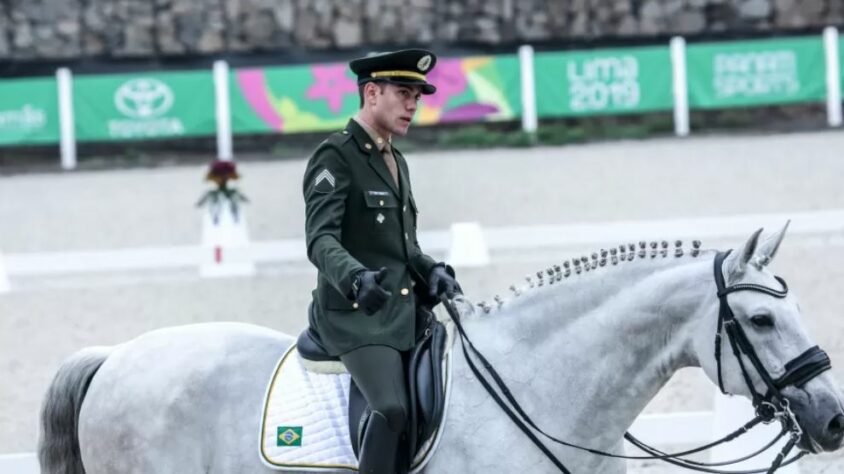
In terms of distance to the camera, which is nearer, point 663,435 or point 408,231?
point 408,231

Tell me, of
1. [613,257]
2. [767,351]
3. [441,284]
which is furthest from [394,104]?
[767,351]

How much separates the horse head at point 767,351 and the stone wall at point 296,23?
1634 centimetres

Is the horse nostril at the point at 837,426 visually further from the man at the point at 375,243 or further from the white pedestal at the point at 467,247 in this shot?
the white pedestal at the point at 467,247

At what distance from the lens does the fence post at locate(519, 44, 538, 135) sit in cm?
1692

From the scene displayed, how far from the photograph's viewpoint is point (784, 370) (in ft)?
11.5

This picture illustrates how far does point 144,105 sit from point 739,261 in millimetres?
14018

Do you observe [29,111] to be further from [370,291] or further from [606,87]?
[370,291]

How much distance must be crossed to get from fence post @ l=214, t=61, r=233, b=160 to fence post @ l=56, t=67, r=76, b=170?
1763mm

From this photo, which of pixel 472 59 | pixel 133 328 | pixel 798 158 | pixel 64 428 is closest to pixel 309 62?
pixel 472 59

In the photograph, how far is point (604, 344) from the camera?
382cm

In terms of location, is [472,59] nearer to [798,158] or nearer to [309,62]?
[309,62]

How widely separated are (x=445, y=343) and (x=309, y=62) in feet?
A: 44.1

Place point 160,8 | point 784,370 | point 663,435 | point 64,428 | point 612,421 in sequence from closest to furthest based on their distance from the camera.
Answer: point 784,370 → point 612,421 → point 64,428 → point 663,435 → point 160,8

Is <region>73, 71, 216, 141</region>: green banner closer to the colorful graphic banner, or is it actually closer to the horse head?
the colorful graphic banner
